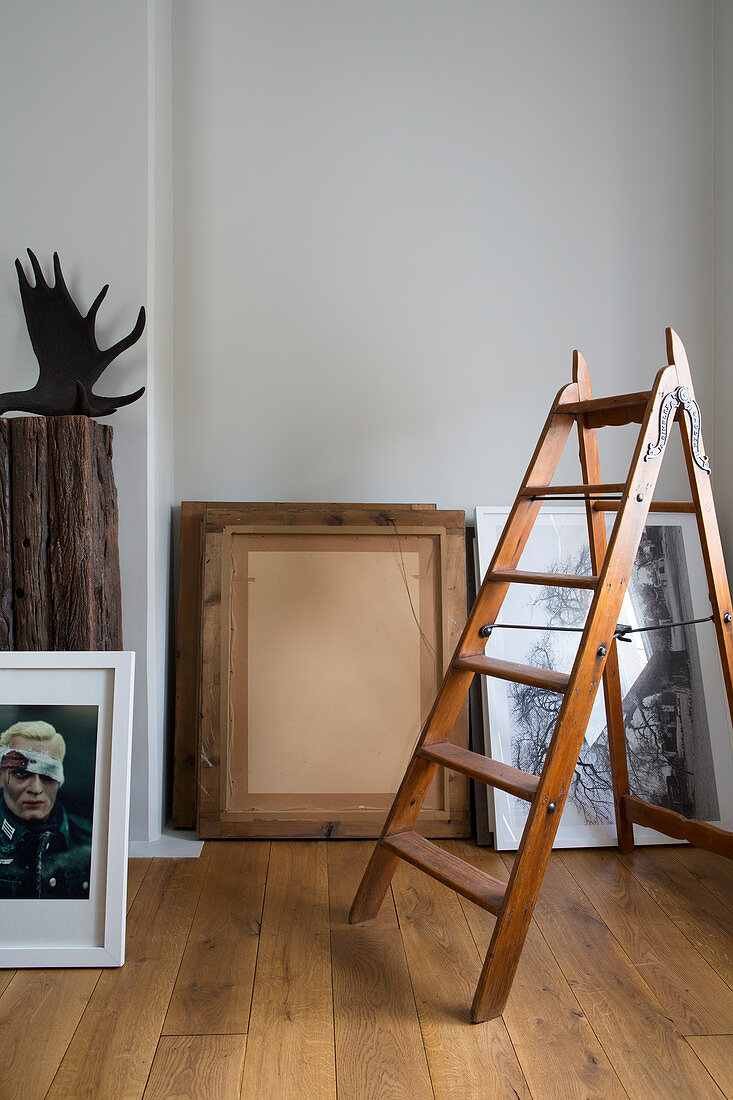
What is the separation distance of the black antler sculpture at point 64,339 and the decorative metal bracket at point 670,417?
145 cm

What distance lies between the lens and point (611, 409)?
2.04 meters

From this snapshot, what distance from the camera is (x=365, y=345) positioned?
268cm

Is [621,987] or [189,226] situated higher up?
[189,226]

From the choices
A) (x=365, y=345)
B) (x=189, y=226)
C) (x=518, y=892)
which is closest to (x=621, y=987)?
(x=518, y=892)

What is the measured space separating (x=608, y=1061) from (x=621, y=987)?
0.26 metres

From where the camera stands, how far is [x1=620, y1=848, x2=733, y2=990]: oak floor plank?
1850 mm

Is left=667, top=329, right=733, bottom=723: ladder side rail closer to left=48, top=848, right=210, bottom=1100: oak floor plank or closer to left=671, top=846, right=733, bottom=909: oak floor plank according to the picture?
left=671, top=846, right=733, bottom=909: oak floor plank

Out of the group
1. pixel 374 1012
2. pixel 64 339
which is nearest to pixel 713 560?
pixel 374 1012

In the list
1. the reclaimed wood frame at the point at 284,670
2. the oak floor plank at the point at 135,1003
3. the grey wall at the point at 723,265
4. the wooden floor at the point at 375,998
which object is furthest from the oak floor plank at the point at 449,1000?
the grey wall at the point at 723,265

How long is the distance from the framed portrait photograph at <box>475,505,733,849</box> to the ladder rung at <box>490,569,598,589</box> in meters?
0.57

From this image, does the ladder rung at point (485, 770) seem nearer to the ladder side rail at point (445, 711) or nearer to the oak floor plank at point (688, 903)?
the ladder side rail at point (445, 711)

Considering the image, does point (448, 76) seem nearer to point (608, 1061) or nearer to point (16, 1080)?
point (608, 1061)

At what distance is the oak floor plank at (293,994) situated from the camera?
1.42 meters

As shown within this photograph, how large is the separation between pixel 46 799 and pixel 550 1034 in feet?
4.06
